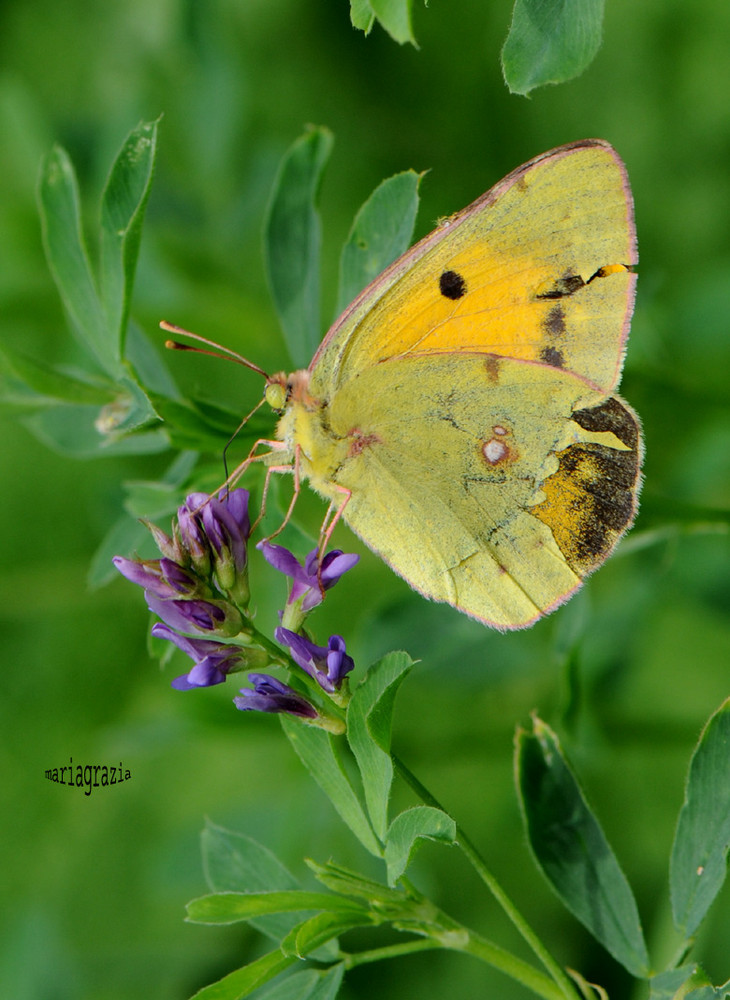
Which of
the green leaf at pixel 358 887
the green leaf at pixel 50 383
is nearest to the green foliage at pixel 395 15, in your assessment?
the green leaf at pixel 50 383

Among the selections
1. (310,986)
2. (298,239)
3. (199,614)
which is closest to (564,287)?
(298,239)

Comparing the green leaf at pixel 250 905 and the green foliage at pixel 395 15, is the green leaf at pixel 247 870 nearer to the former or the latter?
the green leaf at pixel 250 905

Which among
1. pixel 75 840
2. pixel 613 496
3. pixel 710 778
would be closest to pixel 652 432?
pixel 613 496

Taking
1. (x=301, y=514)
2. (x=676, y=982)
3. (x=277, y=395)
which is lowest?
(x=676, y=982)

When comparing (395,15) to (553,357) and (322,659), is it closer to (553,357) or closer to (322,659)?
(553,357)

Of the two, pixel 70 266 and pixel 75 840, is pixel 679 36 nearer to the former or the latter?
pixel 70 266
